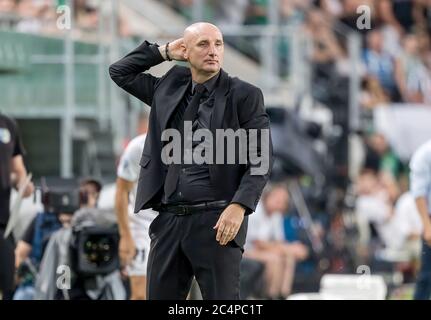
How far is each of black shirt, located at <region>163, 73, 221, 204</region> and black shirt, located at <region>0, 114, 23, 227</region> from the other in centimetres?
323

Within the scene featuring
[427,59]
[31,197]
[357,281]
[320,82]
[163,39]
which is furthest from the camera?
[427,59]

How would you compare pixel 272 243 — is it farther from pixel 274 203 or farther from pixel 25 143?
pixel 25 143

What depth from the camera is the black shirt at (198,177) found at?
894cm

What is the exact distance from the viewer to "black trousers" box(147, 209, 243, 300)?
29.2 feet

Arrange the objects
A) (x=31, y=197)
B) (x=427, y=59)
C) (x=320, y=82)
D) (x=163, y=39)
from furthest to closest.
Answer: (x=427, y=59)
(x=320, y=82)
(x=163, y=39)
(x=31, y=197)

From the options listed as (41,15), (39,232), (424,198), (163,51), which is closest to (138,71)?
(163,51)

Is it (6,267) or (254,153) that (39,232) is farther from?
(254,153)

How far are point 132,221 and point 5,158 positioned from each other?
1061 millimetres

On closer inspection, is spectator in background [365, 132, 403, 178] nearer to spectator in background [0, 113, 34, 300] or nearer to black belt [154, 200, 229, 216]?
spectator in background [0, 113, 34, 300]

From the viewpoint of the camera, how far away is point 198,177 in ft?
29.5

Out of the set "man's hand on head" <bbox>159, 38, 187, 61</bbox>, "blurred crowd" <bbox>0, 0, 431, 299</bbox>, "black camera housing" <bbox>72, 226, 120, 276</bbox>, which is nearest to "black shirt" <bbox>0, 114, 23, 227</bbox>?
"black camera housing" <bbox>72, 226, 120, 276</bbox>

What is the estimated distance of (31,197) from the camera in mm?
13016

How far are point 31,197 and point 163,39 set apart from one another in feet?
15.1
